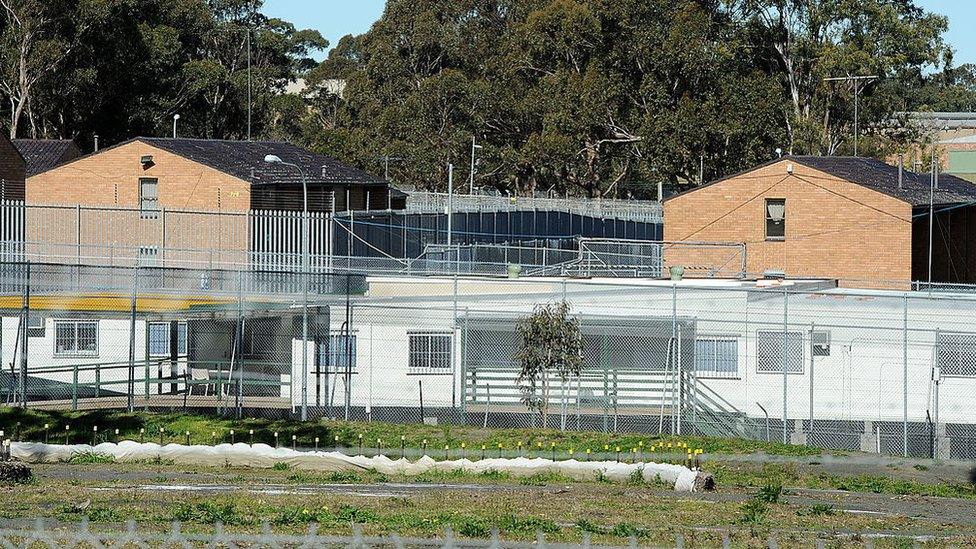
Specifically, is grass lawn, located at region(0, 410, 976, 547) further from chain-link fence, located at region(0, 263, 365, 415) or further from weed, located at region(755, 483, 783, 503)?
chain-link fence, located at region(0, 263, 365, 415)

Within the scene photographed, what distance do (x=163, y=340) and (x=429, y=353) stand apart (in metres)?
6.55

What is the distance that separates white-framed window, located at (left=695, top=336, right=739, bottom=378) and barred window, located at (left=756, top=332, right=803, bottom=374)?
52cm

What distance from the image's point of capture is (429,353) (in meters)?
31.5

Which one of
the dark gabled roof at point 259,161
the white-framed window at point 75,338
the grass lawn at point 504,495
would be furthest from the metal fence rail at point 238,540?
the dark gabled roof at point 259,161

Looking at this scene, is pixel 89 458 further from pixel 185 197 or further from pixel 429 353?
pixel 185 197

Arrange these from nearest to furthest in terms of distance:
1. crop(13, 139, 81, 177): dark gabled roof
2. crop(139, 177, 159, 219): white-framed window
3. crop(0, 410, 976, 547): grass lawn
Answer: crop(0, 410, 976, 547): grass lawn, crop(139, 177, 159, 219): white-framed window, crop(13, 139, 81, 177): dark gabled roof

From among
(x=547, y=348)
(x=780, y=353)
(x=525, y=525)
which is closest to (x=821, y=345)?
(x=780, y=353)

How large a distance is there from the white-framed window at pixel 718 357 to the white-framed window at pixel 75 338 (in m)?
13.0

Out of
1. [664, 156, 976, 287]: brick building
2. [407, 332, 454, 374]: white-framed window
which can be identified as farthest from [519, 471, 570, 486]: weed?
[664, 156, 976, 287]: brick building

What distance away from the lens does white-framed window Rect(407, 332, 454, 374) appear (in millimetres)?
31500

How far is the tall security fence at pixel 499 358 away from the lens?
94.9 ft

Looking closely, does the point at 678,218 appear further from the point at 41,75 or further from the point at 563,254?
the point at 41,75

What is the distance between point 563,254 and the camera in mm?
60438

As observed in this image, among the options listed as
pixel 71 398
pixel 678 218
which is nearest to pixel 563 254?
pixel 678 218
